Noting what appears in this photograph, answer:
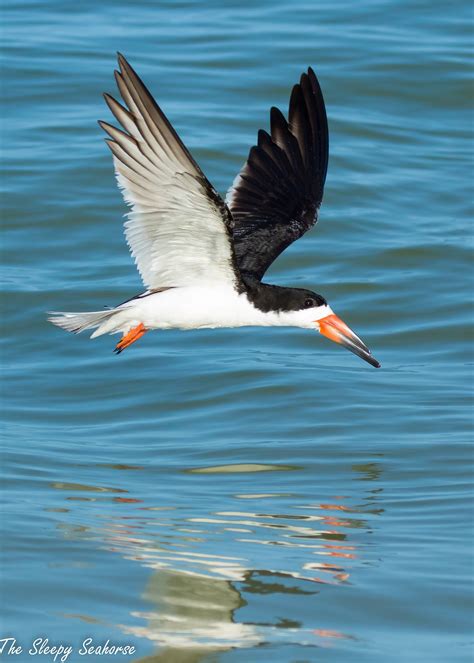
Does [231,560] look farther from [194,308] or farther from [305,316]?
[305,316]

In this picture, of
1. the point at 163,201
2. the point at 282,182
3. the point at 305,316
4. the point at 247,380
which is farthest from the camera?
the point at 247,380

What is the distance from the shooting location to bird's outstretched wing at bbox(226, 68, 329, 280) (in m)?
8.28

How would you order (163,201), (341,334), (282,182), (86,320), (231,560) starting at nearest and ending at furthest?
(231,560)
(163,201)
(86,320)
(341,334)
(282,182)

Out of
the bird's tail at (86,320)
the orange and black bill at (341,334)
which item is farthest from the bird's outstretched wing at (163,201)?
the orange and black bill at (341,334)

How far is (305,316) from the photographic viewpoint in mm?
7945

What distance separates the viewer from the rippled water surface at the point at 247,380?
5613 millimetres

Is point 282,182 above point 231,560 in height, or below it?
above

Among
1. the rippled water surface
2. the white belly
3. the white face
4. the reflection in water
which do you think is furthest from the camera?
the white face

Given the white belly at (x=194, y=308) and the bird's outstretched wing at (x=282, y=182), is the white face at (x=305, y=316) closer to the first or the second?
the white belly at (x=194, y=308)

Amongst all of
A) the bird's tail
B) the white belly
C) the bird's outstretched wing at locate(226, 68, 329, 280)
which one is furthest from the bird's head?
the bird's tail

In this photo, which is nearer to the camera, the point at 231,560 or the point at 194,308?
the point at 231,560

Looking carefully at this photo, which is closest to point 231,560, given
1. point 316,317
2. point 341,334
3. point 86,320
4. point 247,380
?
point 86,320

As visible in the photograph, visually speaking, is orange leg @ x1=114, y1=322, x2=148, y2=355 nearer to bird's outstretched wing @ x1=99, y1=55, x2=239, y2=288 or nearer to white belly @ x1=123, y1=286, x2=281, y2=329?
white belly @ x1=123, y1=286, x2=281, y2=329

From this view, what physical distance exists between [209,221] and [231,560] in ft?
5.87
